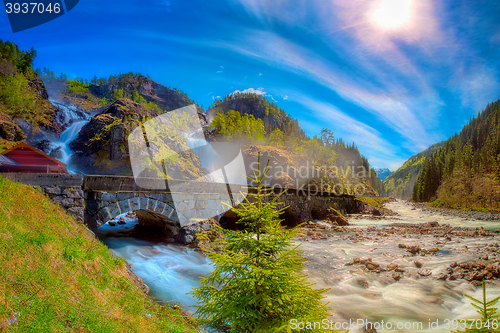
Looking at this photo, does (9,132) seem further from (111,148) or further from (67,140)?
(67,140)

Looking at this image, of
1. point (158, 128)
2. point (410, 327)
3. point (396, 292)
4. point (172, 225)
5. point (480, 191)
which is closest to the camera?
point (410, 327)

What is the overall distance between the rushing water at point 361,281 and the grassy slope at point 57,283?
151cm

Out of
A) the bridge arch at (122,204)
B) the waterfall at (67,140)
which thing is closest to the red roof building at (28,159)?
the bridge arch at (122,204)

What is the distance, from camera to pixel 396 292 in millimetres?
8133

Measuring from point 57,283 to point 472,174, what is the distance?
81334 mm

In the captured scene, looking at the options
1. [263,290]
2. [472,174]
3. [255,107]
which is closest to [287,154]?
[263,290]

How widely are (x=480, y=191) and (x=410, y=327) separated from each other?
205 feet

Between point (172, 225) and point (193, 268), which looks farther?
point (172, 225)

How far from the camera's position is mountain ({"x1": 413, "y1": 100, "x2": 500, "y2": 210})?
48125mm

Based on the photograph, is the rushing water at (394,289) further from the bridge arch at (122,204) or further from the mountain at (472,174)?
the mountain at (472,174)

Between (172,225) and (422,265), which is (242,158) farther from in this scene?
(422,265)

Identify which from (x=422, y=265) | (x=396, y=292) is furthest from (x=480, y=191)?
(x=396, y=292)

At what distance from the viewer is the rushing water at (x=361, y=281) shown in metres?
6.95

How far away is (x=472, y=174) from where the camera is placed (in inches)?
2280
